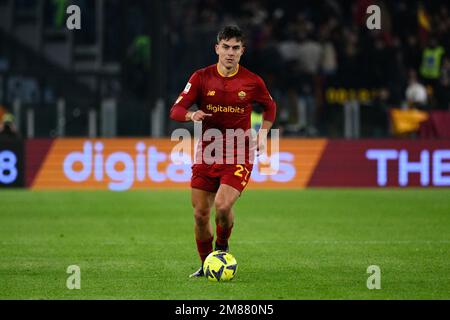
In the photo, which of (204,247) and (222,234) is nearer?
(222,234)

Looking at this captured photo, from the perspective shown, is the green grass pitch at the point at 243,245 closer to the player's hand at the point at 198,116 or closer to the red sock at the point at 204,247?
the red sock at the point at 204,247

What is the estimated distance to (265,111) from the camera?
37.7 feet

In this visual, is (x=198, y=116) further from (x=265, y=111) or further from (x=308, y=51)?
(x=308, y=51)

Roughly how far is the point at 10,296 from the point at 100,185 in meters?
13.2

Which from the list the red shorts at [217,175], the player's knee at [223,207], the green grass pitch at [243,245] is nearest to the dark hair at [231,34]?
the red shorts at [217,175]

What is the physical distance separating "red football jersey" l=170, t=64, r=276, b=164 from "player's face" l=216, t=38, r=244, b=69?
184mm

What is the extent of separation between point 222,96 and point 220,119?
0.22 metres

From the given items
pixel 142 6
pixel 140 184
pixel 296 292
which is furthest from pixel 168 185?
pixel 296 292

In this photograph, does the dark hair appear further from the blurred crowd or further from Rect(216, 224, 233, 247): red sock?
the blurred crowd

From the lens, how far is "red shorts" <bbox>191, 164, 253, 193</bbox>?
11.0 metres

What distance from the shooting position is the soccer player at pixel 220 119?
11.0m

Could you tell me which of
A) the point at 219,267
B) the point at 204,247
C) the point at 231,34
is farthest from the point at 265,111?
the point at 219,267

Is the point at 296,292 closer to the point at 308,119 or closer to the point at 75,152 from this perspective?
the point at 75,152

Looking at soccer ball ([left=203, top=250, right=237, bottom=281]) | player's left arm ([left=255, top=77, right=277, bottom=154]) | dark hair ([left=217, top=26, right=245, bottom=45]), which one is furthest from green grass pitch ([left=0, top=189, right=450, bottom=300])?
dark hair ([left=217, top=26, right=245, bottom=45])
